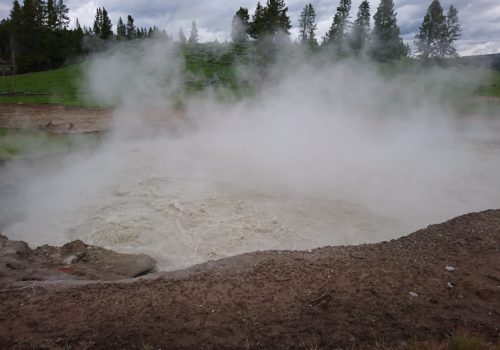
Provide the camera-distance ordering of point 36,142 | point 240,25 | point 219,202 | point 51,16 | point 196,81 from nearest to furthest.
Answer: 1. point 219,202
2. point 36,142
3. point 196,81
4. point 240,25
5. point 51,16

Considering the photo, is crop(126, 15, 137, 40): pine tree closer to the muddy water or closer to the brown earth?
the muddy water

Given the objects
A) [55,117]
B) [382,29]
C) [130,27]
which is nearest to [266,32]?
[382,29]

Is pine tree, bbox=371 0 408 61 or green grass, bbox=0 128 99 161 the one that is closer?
green grass, bbox=0 128 99 161

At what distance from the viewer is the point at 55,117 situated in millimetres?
16219

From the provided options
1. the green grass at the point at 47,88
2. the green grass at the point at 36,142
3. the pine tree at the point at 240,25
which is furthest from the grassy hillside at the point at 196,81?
the green grass at the point at 36,142

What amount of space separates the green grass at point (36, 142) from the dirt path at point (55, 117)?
1.36m

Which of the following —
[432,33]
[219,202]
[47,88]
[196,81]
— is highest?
[432,33]

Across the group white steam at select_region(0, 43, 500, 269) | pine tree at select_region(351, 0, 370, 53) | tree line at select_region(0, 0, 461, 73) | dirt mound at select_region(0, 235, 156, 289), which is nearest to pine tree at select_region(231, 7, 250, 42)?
tree line at select_region(0, 0, 461, 73)

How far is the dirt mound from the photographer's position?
467cm

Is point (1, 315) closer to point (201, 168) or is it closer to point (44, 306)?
point (44, 306)

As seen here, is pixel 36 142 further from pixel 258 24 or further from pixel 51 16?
pixel 51 16

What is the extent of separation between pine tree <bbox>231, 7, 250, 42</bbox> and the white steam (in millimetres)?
13403

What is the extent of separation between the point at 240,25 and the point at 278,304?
32.7 meters

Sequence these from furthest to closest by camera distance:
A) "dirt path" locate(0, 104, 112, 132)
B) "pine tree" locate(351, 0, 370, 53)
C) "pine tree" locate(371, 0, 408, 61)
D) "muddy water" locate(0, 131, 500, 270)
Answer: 1. "pine tree" locate(371, 0, 408, 61)
2. "pine tree" locate(351, 0, 370, 53)
3. "dirt path" locate(0, 104, 112, 132)
4. "muddy water" locate(0, 131, 500, 270)
